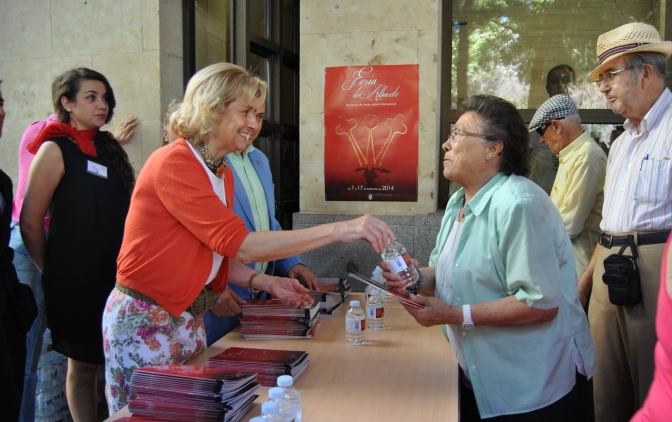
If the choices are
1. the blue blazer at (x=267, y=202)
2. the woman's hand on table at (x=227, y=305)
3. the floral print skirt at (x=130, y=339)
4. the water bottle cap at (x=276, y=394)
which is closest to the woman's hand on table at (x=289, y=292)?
the woman's hand on table at (x=227, y=305)

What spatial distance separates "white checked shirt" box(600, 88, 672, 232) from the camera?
2.61 m

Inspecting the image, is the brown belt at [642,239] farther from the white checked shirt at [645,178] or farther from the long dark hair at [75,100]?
the long dark hair at [75,100]

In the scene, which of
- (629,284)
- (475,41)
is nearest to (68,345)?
(629,284)

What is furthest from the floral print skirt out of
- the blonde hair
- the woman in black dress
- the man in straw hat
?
the man in straw hat

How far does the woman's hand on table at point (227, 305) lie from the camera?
2.39m

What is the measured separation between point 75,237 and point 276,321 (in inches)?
51.0

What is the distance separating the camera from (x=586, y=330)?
6.84ft

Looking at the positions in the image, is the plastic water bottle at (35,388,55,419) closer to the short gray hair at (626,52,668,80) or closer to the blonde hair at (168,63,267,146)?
the blonde hair at (168,63,267,146)

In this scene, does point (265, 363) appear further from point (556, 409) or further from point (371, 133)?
point (371, 133)

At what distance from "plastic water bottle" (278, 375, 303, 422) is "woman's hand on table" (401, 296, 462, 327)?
0.58 meters

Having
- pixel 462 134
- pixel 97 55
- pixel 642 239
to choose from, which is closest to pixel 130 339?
pixel 462 134

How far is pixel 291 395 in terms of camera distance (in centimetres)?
157

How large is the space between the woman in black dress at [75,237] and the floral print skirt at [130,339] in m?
1.16

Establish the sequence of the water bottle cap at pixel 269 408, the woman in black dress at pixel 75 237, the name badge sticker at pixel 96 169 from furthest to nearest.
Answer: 1. the name badge sticker at pixel 96 169
2. the woman in black dress at pixel 75 237
3. the water bottle cap at pixel 269 408
